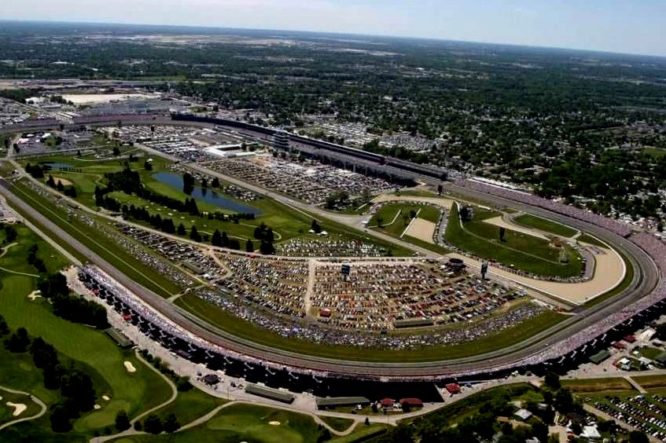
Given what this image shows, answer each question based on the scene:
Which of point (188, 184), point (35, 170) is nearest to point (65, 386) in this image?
point (188, 184)

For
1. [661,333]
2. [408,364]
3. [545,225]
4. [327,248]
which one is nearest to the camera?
[408,364]

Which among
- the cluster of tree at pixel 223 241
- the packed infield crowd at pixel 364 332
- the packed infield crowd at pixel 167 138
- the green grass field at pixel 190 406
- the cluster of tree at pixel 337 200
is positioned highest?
the packed infield crowd at pixel 167 138

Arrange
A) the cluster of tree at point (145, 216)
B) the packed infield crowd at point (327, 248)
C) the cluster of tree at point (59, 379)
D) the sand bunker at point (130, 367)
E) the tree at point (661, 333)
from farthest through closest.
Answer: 1. the cluster of tree at point (145, 216)
2. the packed infield crowd at point (327, 248)
3. the tree at point (661, 333)
4. the sand bunker at point (130, 367)
5. the cluster of tree at point (59, 379)

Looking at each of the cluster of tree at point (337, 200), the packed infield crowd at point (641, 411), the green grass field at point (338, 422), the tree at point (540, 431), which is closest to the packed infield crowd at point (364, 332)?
the green grass field at point (338, 422)

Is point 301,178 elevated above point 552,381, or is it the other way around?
point 301,178

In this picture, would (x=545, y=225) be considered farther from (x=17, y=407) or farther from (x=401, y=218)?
(x=17, y=407)

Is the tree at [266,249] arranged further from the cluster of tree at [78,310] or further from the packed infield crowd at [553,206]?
the packed infield crowd at [553,206]

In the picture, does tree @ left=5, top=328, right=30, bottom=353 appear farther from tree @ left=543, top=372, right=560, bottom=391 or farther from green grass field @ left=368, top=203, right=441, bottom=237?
green grass field @ left=368, top=203, right=441, bottom=237
